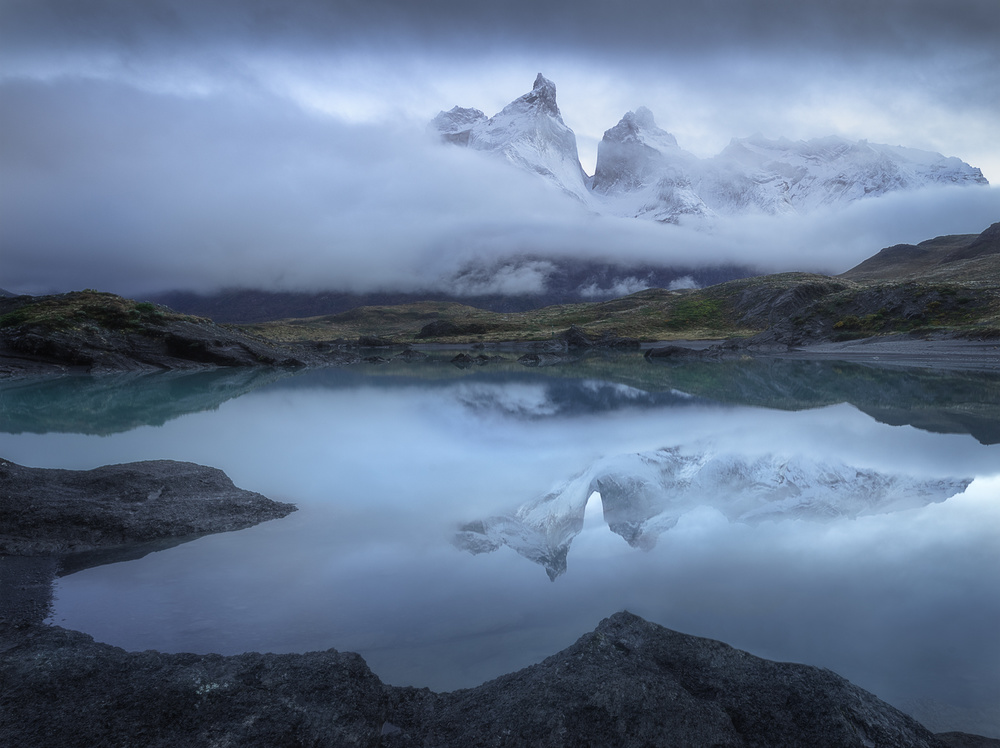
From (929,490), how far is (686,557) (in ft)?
22.8

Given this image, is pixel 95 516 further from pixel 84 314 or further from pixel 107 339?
pixel 84 314

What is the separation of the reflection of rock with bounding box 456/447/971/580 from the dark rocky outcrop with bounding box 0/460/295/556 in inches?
164

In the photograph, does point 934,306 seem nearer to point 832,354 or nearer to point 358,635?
point 832,354

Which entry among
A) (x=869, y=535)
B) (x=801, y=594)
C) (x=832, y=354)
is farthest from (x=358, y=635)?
(x=832, y=354)

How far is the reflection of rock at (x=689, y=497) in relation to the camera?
942 cm

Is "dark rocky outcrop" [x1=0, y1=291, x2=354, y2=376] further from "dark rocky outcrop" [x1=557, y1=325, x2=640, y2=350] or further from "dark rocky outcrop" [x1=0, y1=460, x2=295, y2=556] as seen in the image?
"dark rocky outcrop" [x1=557, y1=325, x2=640, y2=350]

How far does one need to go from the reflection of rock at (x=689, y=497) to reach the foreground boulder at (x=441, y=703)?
3214mm

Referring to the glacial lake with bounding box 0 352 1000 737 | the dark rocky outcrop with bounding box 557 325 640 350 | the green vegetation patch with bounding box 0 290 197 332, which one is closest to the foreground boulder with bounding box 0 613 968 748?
the glacial lake with bounding box 0 352 1000 737

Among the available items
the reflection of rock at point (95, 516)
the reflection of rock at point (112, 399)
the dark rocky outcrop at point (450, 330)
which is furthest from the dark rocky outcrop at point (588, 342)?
the reflection of rock at point (95, 516)

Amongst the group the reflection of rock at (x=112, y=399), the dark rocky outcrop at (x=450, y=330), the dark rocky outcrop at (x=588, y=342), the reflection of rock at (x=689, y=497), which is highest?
the dark rocky outcrop at (x=450, y=330)

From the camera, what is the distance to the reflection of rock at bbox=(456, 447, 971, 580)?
9.42 m

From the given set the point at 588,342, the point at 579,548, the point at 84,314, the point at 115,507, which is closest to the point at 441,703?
the point at 579,548

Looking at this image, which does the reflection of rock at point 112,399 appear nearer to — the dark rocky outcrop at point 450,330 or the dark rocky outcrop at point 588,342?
the dark rocky outcrop at point 588,342

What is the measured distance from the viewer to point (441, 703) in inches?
193
